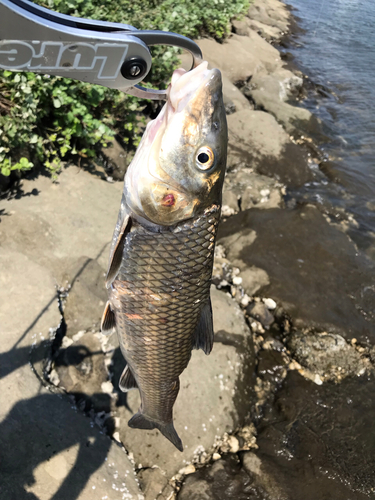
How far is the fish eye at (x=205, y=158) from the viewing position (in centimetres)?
172

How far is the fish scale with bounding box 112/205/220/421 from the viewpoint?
1929 mm

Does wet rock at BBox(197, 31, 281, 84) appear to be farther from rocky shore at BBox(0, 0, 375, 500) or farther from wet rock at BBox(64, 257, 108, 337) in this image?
wet rock at BBox(64, 257, 108, 337)

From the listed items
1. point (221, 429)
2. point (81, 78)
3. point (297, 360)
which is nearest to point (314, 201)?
point (297, 360)

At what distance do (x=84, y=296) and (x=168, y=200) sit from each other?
8.83 feet

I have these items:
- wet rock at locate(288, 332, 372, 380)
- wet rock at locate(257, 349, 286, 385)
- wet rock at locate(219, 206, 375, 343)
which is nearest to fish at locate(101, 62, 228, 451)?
wet rock at locate(257, 349, 286, 385)

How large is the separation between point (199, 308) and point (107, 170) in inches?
172

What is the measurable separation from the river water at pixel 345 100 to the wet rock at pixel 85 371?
214 inches

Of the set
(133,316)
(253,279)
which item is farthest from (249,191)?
(133,316)

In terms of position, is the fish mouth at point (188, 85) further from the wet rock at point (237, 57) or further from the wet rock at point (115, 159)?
the wet rock at point (237, 57)

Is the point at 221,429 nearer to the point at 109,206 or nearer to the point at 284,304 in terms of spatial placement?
the point at 284,304

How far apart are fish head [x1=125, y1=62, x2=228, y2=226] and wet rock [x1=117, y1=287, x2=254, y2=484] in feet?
8.67

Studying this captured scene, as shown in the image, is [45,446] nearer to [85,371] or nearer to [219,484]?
[85,371]

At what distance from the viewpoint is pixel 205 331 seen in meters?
2.24

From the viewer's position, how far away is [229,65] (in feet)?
38.6
